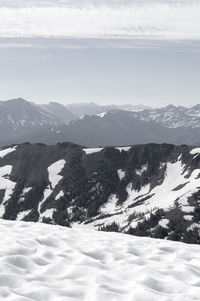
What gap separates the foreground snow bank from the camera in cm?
1134

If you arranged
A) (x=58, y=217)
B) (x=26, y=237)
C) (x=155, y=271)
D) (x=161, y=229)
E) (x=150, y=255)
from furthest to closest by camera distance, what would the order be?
(x=58, y=217)
(x=161, y=229)
(x=26, y=237)
(x=150, y=255)
(x=155, y=271)

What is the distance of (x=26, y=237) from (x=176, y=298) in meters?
8.91

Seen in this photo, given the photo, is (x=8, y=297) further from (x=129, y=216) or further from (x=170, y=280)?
(x=129, y=216)

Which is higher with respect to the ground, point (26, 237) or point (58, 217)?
point (58, 217)

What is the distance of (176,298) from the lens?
11.4 m

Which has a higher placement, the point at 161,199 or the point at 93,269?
the point at 161,199

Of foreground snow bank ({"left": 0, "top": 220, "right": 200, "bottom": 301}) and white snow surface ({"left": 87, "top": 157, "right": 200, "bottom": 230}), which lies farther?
white snow surface ({"left": 87, "top": 157, "right": 200, "bottom": 230})

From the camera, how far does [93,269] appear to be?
44.6 feet

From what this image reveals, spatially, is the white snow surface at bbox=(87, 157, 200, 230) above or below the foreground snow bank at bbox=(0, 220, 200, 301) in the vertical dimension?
above

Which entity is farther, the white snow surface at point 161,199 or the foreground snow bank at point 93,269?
the white snow surface at point 161,199

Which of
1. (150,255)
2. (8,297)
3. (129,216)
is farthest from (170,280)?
(129,216)

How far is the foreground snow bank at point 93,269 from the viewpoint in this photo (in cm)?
1134

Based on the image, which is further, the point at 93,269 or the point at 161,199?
the point at 161,199

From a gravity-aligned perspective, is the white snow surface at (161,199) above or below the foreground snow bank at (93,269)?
above
